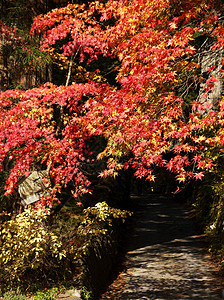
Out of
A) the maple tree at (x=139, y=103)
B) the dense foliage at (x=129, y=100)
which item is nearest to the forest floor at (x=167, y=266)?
the dense foliage at (x=129, y=100)

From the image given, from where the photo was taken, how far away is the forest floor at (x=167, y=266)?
7.05 m

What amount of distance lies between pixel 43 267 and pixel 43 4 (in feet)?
21.6

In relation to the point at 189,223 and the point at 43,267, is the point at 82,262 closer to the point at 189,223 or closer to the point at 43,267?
the point at 43,267

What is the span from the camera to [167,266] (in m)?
8.64

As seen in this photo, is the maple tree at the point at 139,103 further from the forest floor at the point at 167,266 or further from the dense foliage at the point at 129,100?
the forest floor at the point at 167,266

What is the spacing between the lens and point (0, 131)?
659 cm

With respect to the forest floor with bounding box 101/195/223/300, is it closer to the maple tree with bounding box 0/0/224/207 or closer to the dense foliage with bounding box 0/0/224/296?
the dense foliage with bounding box 0/0/224/296

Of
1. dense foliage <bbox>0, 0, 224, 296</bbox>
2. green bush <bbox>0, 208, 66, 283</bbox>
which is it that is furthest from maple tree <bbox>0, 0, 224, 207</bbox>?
green bush <bbox>0, 208, 66, 283</bbox>

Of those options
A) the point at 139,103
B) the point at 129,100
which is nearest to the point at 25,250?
the point at 129,100

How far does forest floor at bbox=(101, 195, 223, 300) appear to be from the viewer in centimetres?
705

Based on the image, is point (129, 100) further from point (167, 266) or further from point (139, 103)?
point (167, 266)

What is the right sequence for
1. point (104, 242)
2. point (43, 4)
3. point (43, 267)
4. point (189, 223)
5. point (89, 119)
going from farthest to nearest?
point (189, 223) < point (43, 4) < point (104, 242) < point (89, 119) < point (43, 267)

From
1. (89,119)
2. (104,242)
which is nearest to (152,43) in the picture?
(89,119)

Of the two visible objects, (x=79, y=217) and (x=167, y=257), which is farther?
(x=167, y=257)
